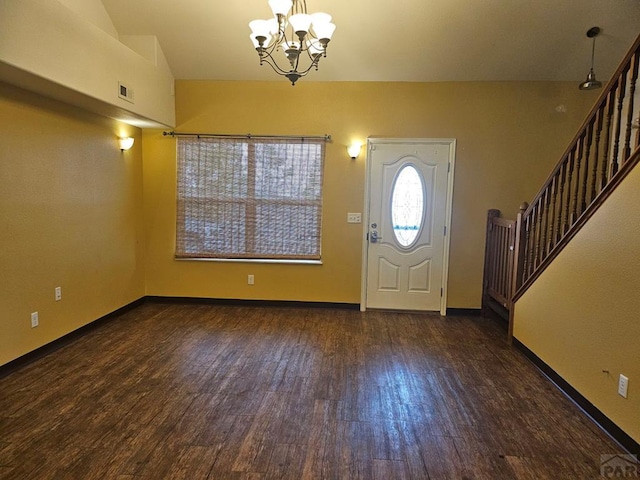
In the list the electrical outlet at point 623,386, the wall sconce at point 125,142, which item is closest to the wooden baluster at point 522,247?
the electrical outlet at point 623,386

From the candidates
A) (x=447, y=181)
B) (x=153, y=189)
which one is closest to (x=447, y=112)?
(x=447, y=181)

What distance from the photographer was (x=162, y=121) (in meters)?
4.39

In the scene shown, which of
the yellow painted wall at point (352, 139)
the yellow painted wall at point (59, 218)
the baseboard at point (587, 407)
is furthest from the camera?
→ the yellow painted wall at point (352, 139)

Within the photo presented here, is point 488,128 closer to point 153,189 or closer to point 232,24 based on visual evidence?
point 232,24

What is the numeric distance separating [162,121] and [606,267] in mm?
4350

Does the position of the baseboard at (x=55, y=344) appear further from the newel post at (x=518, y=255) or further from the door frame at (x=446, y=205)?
the newel post at (x=518, y=255)

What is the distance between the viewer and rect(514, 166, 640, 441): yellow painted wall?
2.25 meters

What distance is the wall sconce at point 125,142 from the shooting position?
4336 millimetres

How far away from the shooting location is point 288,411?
101 inches

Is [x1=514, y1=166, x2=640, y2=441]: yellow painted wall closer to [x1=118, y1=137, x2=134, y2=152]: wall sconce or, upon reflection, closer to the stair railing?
the stair railing

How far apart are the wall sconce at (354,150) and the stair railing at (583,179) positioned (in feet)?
6.27

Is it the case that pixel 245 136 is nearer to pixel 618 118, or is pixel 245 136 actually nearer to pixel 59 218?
pixel 59 218

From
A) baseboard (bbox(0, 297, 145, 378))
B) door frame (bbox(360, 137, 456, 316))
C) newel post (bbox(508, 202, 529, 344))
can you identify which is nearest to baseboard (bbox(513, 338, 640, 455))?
newel post (bbox(508, 202, 529, 344))

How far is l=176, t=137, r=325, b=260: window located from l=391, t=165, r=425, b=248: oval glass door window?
3.04 feet
